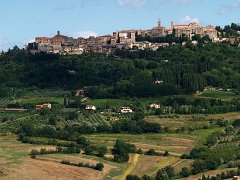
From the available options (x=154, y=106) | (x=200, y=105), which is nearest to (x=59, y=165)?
(x=154, y=106)

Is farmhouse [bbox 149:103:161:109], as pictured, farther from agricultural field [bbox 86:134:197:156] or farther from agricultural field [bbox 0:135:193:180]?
agricultural field [bbox 0:135:193:180]

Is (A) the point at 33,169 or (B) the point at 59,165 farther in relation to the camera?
(B) the point at 59,165

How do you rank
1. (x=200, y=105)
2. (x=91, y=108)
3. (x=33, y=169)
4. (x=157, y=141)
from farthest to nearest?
(x=91, y=108), (x=200, y=105), (x=157, y=141), (x=33, y=169)

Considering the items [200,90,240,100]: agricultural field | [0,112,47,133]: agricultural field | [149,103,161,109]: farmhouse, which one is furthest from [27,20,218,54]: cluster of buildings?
[0,112,47,133]: agricultural field

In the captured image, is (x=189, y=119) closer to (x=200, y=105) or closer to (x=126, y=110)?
(x=200, y=105)

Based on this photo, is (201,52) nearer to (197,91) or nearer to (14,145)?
(197,91)

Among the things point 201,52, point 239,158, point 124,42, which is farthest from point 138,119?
point 124,42

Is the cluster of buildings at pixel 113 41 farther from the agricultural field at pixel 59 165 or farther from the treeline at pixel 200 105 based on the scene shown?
the agricultural field at pixel 59 165

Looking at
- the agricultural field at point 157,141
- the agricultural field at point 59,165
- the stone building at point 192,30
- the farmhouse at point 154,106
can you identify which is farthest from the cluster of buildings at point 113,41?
the agricultural field at point 59,165

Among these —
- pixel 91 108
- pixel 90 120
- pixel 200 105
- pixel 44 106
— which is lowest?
pixel 90 120
